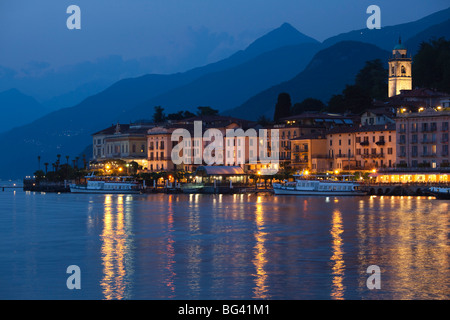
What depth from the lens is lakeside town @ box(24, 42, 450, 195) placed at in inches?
4865

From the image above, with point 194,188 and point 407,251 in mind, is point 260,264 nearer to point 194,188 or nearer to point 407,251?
point 407,251

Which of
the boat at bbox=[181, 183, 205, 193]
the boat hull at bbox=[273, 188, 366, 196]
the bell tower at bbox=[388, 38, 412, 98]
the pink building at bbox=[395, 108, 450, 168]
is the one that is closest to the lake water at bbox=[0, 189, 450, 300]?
the boat hull at bbox=[273, 188, 366, 196]

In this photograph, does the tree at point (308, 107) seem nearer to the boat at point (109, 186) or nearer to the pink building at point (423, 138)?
the boat at point (109, 186)

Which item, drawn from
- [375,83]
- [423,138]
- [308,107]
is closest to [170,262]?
[423,138]

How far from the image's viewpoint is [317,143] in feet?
466

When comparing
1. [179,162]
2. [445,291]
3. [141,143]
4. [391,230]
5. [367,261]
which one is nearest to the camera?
[445,291]

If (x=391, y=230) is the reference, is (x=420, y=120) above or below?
above

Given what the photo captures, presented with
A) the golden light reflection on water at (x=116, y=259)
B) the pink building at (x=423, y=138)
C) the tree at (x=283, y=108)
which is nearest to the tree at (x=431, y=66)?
the tree at (x=283, y=108)

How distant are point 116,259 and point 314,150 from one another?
10174 centimetres

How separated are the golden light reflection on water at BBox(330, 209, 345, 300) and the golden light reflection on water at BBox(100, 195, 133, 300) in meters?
7.95

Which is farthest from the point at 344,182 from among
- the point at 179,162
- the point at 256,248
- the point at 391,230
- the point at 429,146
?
the point at 256,248

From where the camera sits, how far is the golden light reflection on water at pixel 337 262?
1310 inches

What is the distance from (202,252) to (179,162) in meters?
123
